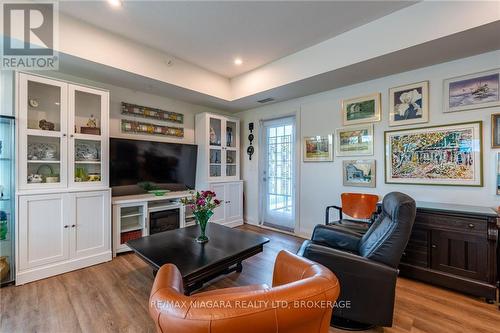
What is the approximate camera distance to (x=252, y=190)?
4.77m

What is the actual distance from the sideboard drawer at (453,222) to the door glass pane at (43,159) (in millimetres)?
4150

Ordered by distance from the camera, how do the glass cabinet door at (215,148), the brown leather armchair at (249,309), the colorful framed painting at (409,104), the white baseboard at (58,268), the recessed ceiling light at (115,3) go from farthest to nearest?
the glass cabinet door at (215,148) < the colorful framed painting at (409,104) < the white baseboard at (58,268) < the recessed ceiling light at (115,3) < the brown leather armchair at (249,309)

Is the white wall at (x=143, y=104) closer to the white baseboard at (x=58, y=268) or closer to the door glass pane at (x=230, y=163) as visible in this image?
the door glass pane at (x=230, y=163)

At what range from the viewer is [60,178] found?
262 centimetres

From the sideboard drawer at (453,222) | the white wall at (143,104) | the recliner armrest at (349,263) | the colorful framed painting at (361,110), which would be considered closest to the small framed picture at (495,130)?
the sideboard drawer at (453,222)

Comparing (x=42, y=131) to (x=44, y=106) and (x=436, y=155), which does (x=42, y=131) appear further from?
(x=436, y=155)

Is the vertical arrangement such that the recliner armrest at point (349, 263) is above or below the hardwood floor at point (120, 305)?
above

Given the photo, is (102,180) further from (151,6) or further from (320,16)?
(320,16)

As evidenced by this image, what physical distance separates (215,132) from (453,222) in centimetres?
369

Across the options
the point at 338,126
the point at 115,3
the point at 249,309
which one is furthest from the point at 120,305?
the point at 338,126

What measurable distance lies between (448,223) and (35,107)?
4.64 meters

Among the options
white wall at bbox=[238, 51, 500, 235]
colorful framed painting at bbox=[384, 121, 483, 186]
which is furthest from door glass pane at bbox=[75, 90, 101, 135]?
colorful framed painting at bbox=[384, 121, 483, 186]

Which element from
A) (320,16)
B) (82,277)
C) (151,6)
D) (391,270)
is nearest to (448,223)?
(391,270)

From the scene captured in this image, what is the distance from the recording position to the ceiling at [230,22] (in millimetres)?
2242
